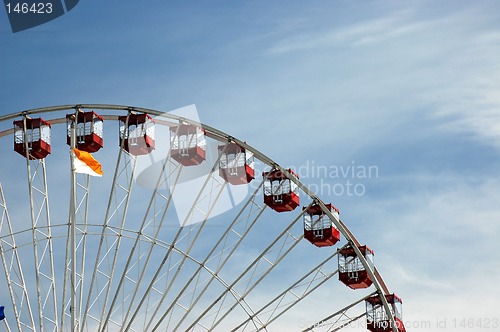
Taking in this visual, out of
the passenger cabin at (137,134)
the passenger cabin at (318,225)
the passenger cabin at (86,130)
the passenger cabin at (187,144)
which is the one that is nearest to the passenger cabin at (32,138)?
the passenger cabin at (86,130)

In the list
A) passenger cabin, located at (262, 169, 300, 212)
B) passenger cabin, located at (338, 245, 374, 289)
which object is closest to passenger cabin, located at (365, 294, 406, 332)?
passenger cabin, located at (338, 245, 374, 289)

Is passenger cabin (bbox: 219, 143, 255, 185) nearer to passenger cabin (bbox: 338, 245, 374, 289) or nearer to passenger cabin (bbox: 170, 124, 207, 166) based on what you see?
passenger cabin (bbox: 170, 124, 207, 166)

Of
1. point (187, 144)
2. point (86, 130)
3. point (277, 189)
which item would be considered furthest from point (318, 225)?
point (86, 130)

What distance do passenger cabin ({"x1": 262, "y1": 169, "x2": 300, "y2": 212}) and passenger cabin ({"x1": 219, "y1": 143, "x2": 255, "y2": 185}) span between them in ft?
3.84

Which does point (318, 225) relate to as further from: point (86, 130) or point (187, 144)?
point (86, 130)

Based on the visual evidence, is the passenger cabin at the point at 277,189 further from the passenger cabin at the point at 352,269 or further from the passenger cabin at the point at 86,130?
the passenger cabin at the point at 86,130

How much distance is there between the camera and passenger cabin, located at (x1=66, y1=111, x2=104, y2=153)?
2111 inches

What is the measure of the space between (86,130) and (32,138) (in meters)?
2.96

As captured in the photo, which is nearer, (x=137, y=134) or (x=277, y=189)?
(x=137, y=134)

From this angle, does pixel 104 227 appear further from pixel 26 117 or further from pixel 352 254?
pixel 352 254

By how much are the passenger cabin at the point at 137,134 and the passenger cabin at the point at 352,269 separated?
11.6m

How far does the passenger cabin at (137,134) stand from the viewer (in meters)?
53.4

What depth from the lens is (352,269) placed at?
55844mm

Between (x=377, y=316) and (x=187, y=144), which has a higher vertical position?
(x=187, y=144)
